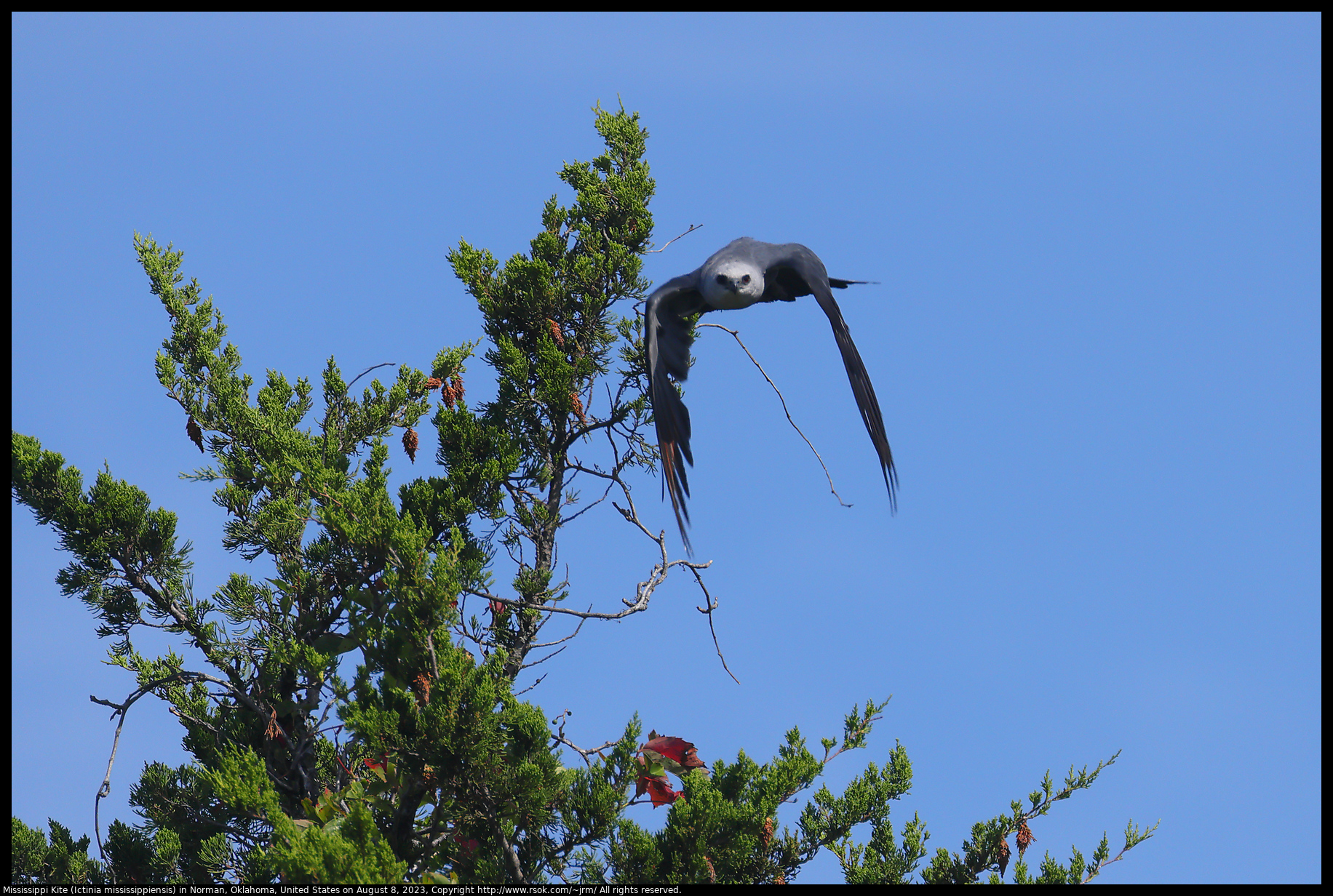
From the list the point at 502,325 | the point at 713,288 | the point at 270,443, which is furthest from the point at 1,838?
the point at 713,288

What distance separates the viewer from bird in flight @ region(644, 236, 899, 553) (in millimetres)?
5961

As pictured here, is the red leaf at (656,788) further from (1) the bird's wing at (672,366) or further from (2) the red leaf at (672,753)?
(1) the bird's wing at (672,366)

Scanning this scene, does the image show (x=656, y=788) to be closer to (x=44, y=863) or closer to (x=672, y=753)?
(x=672, y=753)

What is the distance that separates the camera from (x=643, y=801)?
5.02m

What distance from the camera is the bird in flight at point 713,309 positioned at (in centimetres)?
596

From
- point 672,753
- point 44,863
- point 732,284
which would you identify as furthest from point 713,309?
point 44,863

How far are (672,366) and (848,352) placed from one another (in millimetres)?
1002

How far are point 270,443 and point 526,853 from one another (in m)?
2.38

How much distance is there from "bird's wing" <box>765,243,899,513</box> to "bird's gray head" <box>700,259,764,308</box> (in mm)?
318

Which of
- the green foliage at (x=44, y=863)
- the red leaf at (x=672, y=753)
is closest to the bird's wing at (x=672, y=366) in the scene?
the red leaf at (x=672, y=753)

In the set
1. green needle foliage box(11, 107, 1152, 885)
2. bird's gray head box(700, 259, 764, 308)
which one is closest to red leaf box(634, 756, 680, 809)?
green needle foliage box(11, 107, 1152, 885)

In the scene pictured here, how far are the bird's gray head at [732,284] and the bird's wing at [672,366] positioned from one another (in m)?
0.13

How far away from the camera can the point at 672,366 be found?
6430 mm
